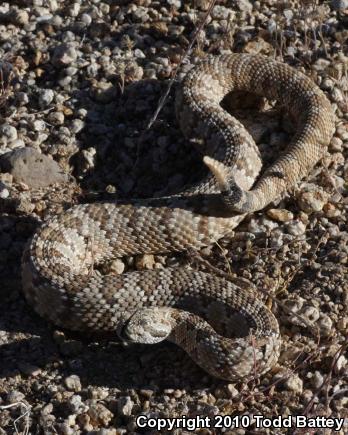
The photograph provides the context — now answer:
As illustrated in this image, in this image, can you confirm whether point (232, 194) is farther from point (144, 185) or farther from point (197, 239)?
point (144, 185)

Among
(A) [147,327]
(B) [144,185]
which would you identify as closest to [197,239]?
(B) [144,185]

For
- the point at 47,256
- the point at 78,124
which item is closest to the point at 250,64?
the point at 78,124

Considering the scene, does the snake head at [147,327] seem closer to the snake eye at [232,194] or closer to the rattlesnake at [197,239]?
the rattlesnake at [197,239]

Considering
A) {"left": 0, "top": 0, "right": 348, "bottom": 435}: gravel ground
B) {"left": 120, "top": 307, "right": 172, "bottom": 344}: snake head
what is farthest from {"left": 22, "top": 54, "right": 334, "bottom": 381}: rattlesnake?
{"left": 0, "top": 0, "right": 348, "bottom": 435}: gravel ground

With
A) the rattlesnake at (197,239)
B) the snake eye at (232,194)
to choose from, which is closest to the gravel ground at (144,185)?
the rattlesnake at (197,239)

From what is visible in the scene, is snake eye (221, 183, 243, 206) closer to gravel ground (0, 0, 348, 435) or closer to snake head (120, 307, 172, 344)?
gravel ground (0, 0, 348, 435)
